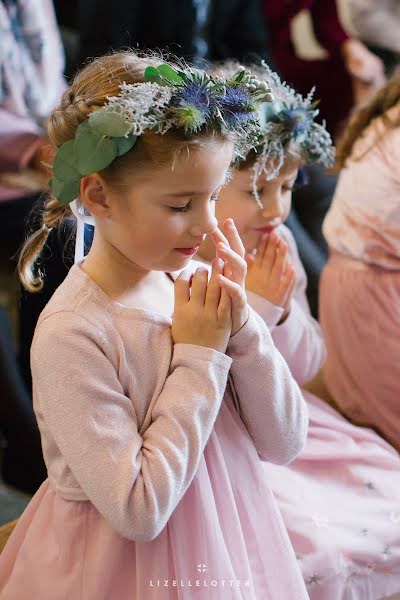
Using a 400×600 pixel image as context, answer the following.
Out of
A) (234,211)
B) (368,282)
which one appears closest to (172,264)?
(234,211)

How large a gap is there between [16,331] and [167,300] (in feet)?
4.60

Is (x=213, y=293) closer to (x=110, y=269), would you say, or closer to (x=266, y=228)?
(x=110, y=269)

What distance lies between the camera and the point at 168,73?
0.91m

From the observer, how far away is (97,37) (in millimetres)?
2475

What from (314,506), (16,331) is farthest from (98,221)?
(16,331)

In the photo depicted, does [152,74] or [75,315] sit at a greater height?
[152,74]

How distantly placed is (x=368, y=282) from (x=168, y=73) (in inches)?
32.0

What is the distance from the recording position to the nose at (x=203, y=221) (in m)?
0.93

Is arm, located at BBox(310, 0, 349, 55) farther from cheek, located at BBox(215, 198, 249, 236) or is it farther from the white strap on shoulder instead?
the white strap on shoulder

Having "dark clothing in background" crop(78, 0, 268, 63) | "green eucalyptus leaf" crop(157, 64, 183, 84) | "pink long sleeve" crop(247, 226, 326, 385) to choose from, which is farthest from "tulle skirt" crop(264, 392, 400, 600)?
"dark clothing in background" crop(78, 0, 268, 63)

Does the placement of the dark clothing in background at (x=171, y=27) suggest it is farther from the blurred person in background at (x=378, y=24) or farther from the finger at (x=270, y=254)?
the finger at (x=270, y=254)

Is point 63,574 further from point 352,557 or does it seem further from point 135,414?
point 352,557

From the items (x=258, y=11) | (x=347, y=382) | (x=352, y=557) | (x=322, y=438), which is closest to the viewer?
(x=352, y=557)

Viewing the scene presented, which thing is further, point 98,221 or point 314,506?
point 314,506
